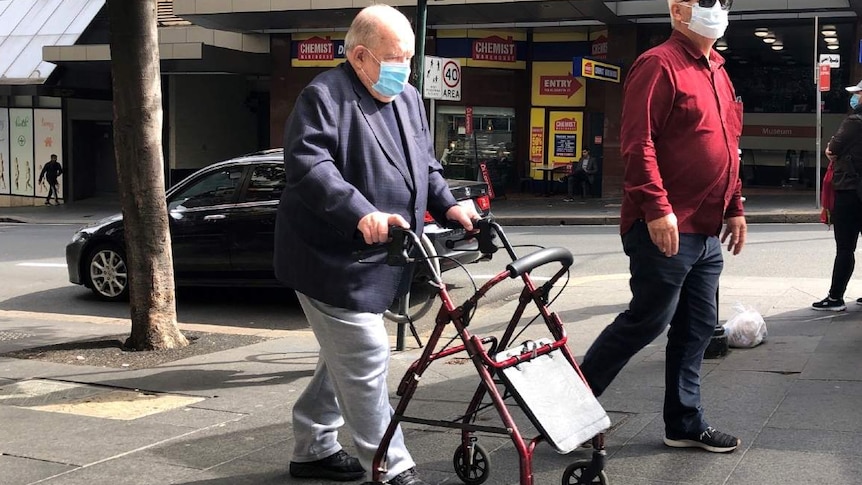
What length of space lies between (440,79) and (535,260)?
14.4 m

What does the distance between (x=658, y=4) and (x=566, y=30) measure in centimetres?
347

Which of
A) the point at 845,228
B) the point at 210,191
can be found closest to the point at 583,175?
the point at 210,191

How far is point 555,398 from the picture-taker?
357 centimetres

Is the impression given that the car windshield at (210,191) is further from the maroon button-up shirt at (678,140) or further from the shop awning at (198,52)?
the shop awning at (198,52)

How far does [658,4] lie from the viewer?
24016 mm

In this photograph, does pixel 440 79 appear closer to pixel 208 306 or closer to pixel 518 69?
pixel 208 306

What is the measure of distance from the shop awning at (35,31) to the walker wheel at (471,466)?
29322 millimetres

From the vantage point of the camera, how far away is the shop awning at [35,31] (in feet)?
103

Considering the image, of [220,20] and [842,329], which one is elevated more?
[220,20]

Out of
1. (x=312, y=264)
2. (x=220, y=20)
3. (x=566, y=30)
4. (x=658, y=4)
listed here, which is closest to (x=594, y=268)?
(x=312, y=264)

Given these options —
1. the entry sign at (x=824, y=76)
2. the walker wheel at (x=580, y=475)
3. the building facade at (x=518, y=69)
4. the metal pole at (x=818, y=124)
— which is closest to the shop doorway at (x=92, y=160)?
the building facade at (x=518, y=69)

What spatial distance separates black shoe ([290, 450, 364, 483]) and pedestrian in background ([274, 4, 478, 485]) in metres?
0.46

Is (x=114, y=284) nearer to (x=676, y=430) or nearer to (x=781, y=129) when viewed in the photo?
(x=676, y=430)

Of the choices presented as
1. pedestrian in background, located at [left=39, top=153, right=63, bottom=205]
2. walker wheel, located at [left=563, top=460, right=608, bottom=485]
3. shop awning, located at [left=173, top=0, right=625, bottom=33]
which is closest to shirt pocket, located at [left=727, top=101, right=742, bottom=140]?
walker wheel, located at [left=563, top=460, right=608, bottom=485]
